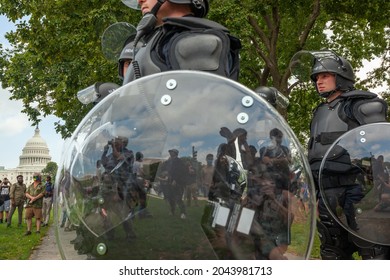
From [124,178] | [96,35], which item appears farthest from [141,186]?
[96,35]

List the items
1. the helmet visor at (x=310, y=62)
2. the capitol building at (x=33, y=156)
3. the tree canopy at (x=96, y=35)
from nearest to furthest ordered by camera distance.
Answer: the helmet visor at (x=310, y=62), the tree canopy at (x=96, y=35), the capitol building at (x=33, y=156)

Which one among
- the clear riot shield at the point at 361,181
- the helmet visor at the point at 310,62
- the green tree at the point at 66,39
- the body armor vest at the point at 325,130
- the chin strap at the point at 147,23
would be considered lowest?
the clear riot shield at the point at 361,181

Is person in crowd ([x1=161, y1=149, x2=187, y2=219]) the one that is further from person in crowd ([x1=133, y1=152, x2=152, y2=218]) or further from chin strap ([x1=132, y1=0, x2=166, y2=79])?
chin strap ([x1=132, y1=0, x2=166, y2=79])

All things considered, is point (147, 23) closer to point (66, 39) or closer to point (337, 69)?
point (337, 69)

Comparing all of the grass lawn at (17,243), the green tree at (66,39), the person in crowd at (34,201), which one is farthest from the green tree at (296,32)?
the person in crowd at (34,201)

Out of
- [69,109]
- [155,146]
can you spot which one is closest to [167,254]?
[155,146]

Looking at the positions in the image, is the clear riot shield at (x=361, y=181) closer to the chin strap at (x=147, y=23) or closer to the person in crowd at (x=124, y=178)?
the chin strap at (x=147, y=23)

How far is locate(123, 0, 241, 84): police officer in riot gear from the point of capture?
1.97 metres

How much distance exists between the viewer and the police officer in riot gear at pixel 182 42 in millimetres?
1968

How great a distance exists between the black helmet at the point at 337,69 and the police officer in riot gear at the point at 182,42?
51.9 inches

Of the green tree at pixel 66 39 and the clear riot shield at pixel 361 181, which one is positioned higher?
the green tree at pixel 66 39

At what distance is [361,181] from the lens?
9.82 ft

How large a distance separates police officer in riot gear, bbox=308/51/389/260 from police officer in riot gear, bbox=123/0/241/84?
1117mm

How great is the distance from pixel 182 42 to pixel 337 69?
6.28 feet
